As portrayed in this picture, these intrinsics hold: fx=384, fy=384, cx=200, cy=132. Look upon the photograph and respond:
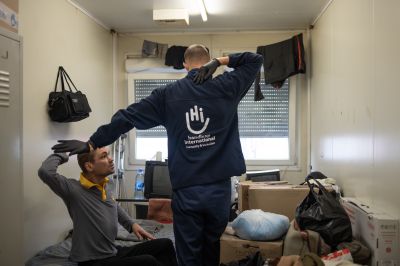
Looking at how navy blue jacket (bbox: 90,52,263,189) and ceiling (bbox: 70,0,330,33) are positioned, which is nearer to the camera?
navy blue jacket (bbox: 90,52,263,189)

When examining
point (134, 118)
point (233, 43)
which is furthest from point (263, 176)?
point (134, 118)

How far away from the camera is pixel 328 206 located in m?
2.39

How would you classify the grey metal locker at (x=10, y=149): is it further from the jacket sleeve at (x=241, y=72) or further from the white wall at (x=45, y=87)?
the white wall at (x=45, y=87)

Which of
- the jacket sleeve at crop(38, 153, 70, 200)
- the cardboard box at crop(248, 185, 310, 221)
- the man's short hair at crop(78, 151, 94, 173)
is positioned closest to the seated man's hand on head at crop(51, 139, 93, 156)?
the jacket sleeve at crop(38, 153, 70, 200)

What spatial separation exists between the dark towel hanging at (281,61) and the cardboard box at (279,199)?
1.72m

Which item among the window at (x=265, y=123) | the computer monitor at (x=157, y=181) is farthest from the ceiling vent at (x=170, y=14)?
the computer monitor at (x=157, y=181)

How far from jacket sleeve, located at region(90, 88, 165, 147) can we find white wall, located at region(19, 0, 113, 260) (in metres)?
1.20

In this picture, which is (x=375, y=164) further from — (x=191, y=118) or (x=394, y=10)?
(x=191, y=118)

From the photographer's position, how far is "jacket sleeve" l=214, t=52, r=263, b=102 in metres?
1.95

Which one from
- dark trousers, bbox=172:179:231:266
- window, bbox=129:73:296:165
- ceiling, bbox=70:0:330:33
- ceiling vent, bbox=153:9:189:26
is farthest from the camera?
window, bbox=129:73:296:165

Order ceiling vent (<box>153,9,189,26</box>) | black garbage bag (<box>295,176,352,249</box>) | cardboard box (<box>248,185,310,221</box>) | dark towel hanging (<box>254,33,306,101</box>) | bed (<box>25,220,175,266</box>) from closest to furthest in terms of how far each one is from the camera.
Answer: black garbage bag (<box>295,176,352,249</box>) → bed (<box>25,220,175,266</box>) → cardboard box (<box>248,185,310,221</box>) → ceiling vent (<box>153,9,189,26</box>) → dark towel hanging (<box>254,33,306,101</box>)

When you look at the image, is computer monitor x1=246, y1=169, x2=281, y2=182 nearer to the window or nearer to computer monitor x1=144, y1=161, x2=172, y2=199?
the window

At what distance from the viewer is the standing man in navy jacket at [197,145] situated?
72.7 inches

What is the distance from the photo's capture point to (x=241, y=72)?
2.00m
